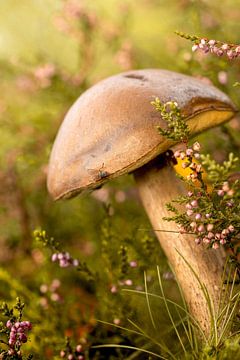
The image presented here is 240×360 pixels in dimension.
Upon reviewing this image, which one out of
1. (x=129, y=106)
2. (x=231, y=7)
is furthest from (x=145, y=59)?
(x=129, y=106)

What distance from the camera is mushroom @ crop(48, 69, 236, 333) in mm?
1127

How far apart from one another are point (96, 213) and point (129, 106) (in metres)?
1.30

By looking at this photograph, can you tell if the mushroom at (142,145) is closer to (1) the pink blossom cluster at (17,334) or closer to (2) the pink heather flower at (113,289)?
(2) the pink heather flower at (113,289)

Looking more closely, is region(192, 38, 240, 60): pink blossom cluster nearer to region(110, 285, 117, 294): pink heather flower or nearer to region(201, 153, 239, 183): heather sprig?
region(201, 153, 239, 183): heather sprig

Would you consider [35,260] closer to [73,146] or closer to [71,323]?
[71,323]

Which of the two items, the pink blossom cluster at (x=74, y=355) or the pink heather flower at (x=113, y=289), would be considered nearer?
the pink blossom cluster at (x=74, y=355)

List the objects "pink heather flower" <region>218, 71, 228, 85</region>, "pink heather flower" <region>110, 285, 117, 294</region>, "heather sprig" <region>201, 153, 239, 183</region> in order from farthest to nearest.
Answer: "pink heather flower" <region>218, 71, 228, 85</region>, "pink heather flower" <region>110, 285, 117, 294</region>, "heather sprig" <region>201, 153, 239, 183</region>

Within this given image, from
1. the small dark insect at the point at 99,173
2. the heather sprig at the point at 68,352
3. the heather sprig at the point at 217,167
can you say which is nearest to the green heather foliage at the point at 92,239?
the heather sprig at the point at 68,352

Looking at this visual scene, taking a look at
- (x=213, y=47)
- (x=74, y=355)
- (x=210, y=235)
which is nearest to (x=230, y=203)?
(x=210, y=235)

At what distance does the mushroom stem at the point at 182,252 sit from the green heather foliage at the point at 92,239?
0.06m

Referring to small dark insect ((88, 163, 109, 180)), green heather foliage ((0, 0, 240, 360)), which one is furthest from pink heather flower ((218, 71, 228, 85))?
small dark insect ((88, 163, 109, 180))

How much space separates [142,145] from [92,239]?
1.20 m

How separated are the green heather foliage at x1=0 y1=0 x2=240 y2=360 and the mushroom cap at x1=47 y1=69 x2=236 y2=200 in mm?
94

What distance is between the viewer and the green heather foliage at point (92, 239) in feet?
4.20
